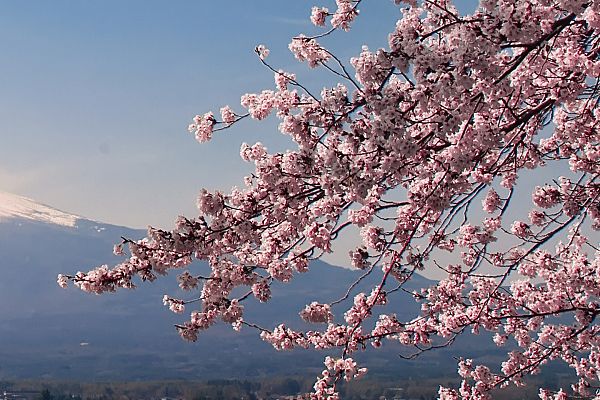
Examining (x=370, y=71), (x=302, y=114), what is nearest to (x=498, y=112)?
(x=302, y=114)

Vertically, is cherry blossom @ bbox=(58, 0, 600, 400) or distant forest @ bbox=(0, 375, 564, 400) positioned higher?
distant forest @ bbox=(0, 375, 564, 400)

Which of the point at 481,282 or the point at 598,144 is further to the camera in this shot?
the point at 481,282

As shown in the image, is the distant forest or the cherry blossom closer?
the cherry blossom

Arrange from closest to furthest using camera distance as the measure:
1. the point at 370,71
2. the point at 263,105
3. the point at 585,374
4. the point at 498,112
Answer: the point at 370,71, the point at 498,112, the point at 263,105, the point at 585,374

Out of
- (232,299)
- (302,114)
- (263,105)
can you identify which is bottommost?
(232,299)

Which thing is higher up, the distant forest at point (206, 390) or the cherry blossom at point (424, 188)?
the distant forest at point (206, 390)

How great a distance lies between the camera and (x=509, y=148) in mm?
8047

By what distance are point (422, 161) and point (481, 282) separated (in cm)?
391

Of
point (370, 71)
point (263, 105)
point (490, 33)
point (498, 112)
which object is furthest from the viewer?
point (263, 105)

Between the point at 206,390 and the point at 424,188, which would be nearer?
the point at 424,188

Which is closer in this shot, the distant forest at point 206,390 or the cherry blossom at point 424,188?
the cherry blossom at point 424,188

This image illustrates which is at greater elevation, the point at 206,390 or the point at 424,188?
the point at 206,390

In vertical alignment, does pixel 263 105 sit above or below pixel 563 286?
above

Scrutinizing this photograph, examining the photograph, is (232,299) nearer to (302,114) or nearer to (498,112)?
(302,114)
